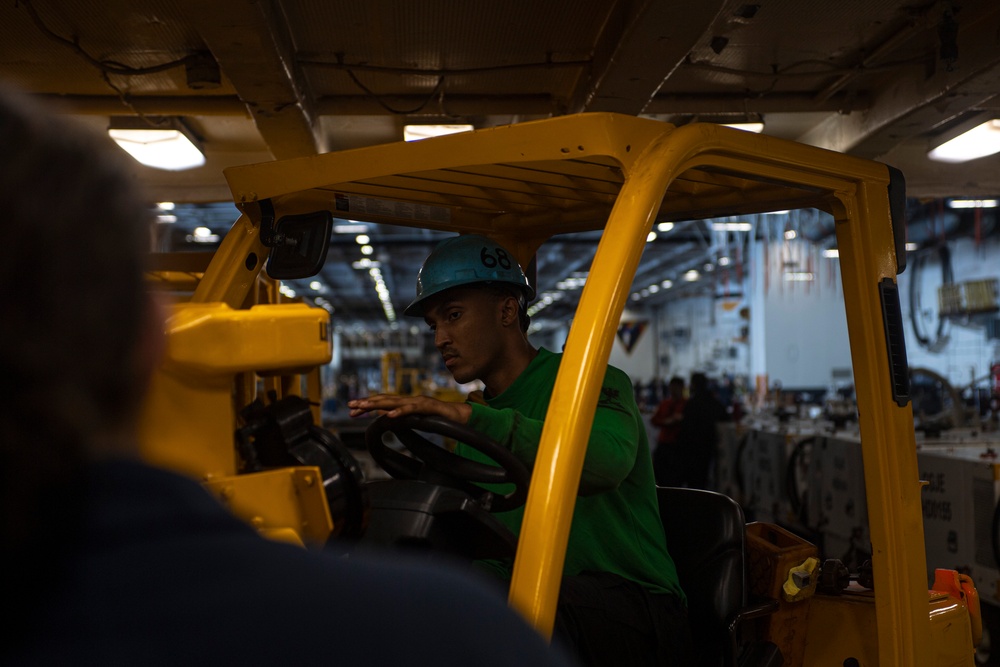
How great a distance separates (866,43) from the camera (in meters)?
4.51

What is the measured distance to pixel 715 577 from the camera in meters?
2.73

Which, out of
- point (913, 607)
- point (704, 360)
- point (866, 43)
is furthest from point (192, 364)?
point (704, 360)

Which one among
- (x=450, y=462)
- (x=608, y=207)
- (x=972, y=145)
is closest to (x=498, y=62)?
(x=608, y=207)

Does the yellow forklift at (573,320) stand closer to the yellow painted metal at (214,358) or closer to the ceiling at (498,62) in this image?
the yellow painted metal at (214,358)

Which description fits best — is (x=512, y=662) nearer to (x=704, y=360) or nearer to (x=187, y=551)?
(x=187, y=551)

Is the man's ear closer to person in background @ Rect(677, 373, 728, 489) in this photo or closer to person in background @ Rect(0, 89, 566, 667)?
person in background @ Rect(0, 89, 566, 667)

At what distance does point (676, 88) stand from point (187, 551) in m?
4.93

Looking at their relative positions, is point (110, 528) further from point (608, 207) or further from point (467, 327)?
point (608, 207)

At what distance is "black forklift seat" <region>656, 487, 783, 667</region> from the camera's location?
262 cm

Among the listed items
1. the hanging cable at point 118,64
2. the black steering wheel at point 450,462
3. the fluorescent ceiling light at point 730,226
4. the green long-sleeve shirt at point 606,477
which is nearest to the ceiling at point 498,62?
the hanging cable at point 118,64

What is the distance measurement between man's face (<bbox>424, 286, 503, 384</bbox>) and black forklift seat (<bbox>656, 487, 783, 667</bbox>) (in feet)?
2.93

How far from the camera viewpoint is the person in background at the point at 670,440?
11.5 metres

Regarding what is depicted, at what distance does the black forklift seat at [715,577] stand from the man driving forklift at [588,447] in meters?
0.15

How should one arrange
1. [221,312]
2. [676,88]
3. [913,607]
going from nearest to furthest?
1. [221,312]
2. [913,607]
3. [676,88]
